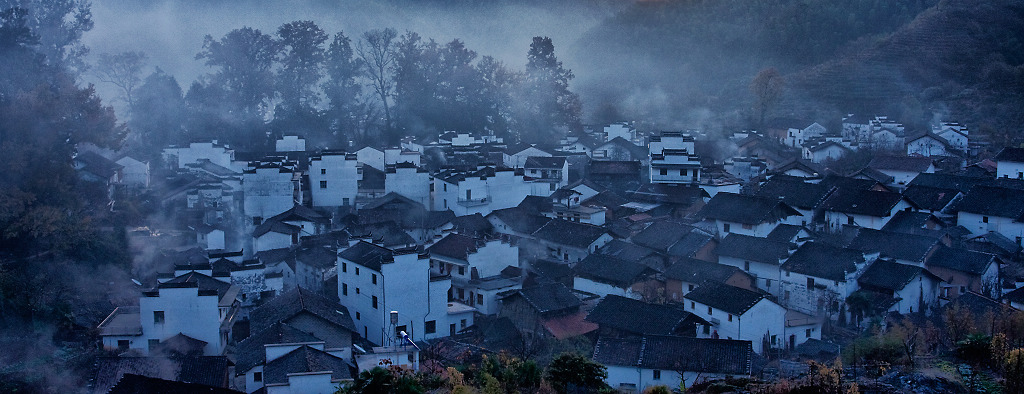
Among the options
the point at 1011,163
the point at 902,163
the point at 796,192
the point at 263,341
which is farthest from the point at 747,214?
the point at 263,341

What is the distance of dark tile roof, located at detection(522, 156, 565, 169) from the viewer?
1956 cm

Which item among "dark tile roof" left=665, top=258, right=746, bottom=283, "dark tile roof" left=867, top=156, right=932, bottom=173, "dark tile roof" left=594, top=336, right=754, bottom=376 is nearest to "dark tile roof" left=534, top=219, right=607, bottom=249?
"dark tile roof" left=665, top=258, right=746, bottom=283

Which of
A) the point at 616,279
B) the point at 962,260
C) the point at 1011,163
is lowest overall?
the point at 616,279

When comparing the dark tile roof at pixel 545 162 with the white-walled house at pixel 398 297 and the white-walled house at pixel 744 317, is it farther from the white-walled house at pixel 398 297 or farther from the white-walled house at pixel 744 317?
the white-walled house at pixel 744 317

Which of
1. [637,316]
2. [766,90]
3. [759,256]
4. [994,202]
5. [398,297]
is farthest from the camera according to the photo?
[766,90]

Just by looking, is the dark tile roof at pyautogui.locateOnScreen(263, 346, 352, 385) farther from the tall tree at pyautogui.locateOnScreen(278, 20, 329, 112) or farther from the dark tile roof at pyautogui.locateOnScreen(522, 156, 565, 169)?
the tall tree at pyautogui.locateOnScreen(278, 20, 329, 112)

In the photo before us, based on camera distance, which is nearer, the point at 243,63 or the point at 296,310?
the point at 296,310

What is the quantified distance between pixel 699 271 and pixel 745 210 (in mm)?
2492

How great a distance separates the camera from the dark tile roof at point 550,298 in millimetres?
11883

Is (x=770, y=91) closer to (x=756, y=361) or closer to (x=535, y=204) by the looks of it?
(x=535, y=204)

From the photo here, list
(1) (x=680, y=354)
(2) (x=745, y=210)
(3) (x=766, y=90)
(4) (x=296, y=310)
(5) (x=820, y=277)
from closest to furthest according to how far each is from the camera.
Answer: (1) (x=680, y=354), (4) (x=296, y=310), (5) (x=820, y=277), (2) (x=745, y=210), (3) (x=766, y=90)

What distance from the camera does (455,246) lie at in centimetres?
1394

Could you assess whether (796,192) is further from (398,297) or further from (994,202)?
(398,297)

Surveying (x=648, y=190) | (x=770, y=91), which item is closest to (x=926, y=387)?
(x=648, y=190)
